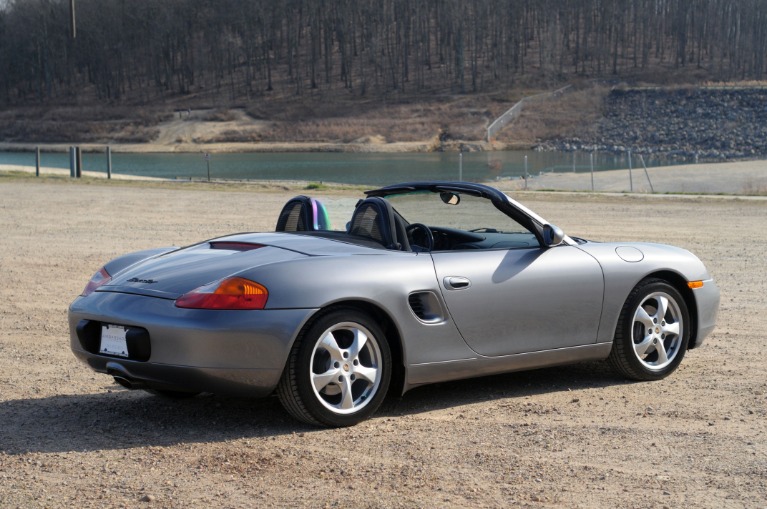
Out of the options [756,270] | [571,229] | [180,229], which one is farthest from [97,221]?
[756,270]

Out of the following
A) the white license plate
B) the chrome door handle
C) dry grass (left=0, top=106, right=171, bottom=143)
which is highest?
dry grass (left=0, top=106, right=171, bottom=143)

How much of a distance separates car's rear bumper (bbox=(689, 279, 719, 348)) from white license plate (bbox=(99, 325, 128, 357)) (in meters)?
3.95

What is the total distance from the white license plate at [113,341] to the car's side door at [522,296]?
6.14 feet

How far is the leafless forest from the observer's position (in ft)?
463

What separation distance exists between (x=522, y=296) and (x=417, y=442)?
4.63 feet

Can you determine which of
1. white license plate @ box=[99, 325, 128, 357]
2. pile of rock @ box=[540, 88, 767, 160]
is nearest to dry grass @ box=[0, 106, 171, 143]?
pile of rock @ box=[540, 88, 767, 160]

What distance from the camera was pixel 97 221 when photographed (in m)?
21.2

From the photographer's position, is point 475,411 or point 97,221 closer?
point 475,411

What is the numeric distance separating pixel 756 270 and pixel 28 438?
34.7 feet

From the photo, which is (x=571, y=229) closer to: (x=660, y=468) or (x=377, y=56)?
(x=660, y=468)

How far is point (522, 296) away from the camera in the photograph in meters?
6.89

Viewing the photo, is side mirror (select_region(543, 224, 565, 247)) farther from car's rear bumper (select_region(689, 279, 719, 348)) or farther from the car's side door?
car's rear bumper (select_region(689, 279, 719, 348))

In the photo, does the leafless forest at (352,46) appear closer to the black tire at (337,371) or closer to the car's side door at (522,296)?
the car's side door at (522,296)

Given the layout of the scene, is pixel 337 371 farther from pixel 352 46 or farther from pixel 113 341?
pixel 352 46
